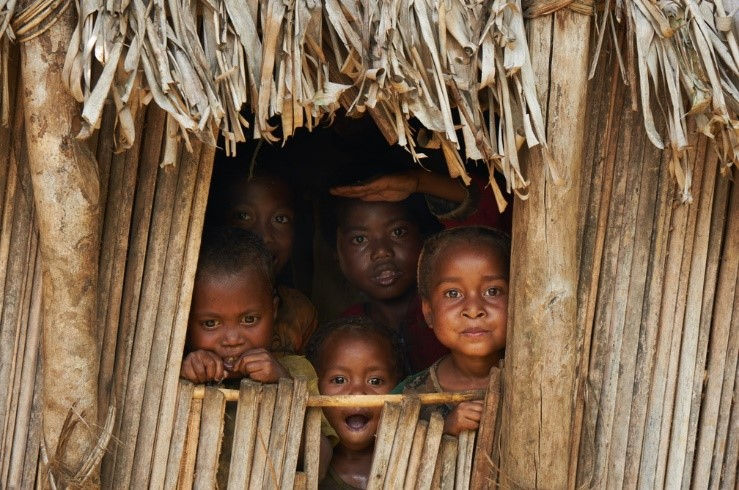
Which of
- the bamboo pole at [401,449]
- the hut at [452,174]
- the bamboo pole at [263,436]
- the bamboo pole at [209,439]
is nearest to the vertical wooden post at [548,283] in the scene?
the hut at [452,174]

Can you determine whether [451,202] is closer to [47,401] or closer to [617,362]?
[617,362]

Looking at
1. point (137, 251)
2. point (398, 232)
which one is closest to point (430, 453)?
point (137, 251)

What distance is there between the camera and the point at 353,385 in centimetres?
331

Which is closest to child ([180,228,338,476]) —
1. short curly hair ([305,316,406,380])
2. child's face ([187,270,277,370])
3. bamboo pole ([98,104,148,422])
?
child's face ([187,270,277,370])

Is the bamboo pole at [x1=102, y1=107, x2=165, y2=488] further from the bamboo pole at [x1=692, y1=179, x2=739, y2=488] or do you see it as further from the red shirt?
the bamboo pole at [x1=692, y1=179, x2=739, y2=488]

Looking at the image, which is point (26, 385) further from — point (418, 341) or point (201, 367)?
point (418, 341)

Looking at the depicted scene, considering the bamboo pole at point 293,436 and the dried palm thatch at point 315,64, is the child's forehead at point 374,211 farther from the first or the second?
the dried palm thatch at point 315,64

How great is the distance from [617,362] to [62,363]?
134cm

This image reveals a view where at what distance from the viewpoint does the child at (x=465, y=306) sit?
10.1 feet

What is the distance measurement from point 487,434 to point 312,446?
44 centimetres

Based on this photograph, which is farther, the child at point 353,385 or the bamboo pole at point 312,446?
the child at point 353,385

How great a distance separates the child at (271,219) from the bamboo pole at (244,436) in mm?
880

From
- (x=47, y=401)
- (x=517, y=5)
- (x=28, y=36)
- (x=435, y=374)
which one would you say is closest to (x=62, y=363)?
(x=47, y=401)

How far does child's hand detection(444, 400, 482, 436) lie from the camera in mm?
2891
